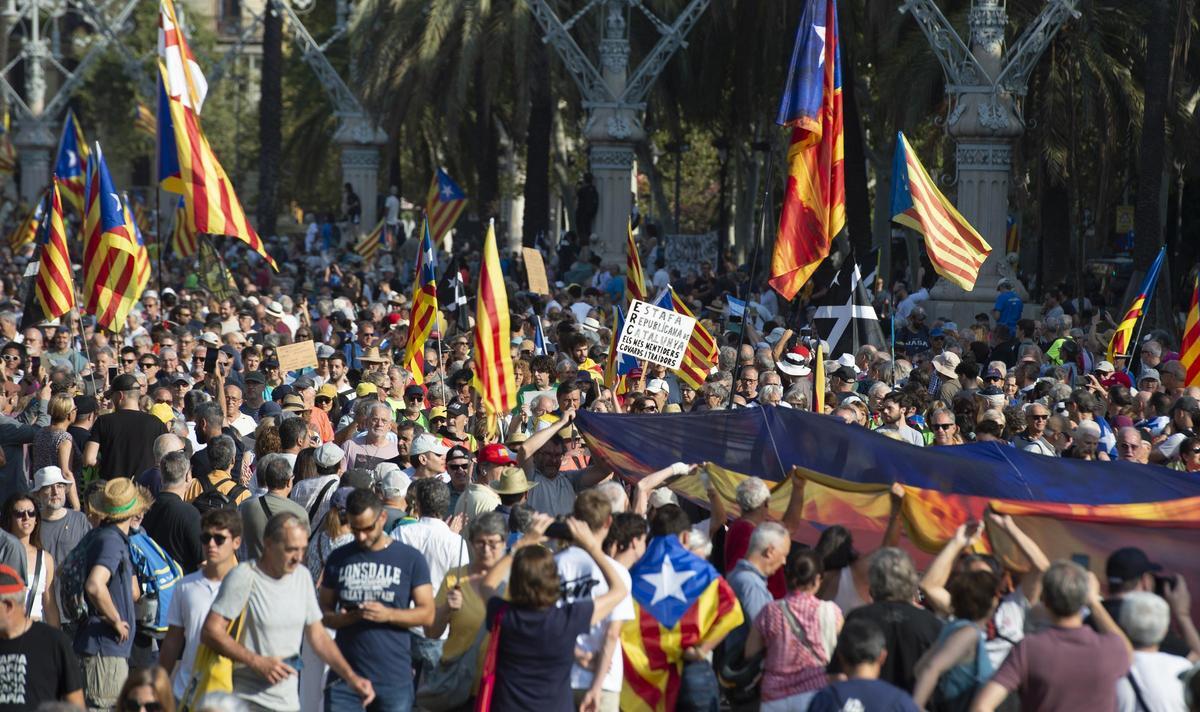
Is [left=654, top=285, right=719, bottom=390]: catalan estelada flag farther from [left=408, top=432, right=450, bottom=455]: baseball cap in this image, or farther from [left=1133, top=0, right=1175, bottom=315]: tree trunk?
[left=1133, top=0, right=1175, bottom=315]: tree trunk

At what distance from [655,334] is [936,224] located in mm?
3101

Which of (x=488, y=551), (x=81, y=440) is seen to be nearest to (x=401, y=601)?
(x=488, y=551)

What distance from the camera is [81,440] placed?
40.1 feet

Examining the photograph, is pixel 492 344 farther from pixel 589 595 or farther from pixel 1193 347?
pixel 589 595

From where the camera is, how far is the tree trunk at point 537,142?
103 ft

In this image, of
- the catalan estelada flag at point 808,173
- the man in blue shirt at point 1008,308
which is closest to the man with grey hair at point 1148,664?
the catalan estelada flag at point 808,173

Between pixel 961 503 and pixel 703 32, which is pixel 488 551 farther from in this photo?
pixel 703 32

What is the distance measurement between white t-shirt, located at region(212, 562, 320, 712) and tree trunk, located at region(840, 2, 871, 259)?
67.4ft

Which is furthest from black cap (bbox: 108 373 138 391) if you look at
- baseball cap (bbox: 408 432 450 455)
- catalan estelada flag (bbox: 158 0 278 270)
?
catalan estelada flag (bbox: 158 0 278 270)

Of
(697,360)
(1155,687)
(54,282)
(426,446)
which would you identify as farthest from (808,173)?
(1155,687)

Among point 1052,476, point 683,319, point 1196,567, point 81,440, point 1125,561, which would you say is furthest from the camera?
point 683,319

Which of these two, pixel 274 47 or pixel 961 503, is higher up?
pixel 274 47

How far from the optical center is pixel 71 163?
91.4 ft

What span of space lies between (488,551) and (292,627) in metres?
0.82
